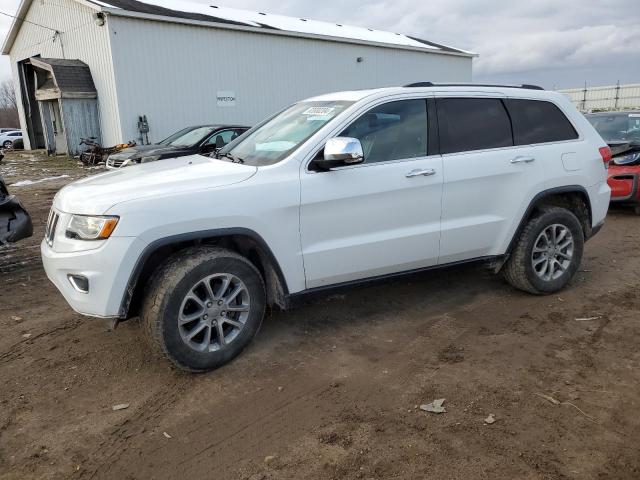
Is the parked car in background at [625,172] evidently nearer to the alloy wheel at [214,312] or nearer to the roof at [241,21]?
the alloy wheel at [214,312]

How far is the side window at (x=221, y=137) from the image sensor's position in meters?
12.1

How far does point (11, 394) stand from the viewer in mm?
3365

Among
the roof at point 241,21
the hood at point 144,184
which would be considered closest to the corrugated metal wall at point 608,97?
the roof at point 241,21

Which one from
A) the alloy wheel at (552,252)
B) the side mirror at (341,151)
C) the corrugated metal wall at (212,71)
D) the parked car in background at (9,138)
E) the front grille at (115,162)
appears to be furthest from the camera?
the parked car in background at (9,138)

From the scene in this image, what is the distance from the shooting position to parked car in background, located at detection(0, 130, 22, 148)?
30156mm

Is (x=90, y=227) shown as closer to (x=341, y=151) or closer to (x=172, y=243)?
(x=172, y=243)

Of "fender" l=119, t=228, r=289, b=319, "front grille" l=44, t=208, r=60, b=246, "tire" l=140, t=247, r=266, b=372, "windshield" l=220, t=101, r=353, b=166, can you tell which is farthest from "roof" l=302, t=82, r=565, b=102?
"front grille" l=44, t=208, r=60, b=246

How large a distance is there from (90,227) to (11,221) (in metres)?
2.88

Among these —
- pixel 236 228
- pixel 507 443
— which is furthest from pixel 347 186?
pixel 507 443

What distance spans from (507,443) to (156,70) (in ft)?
60.8

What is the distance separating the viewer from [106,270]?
125 inches

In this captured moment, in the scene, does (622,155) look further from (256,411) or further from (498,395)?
(256,411)

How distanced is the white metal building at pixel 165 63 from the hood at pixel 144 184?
631 inches

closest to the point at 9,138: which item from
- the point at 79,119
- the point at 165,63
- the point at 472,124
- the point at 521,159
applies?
the point at 79,119
